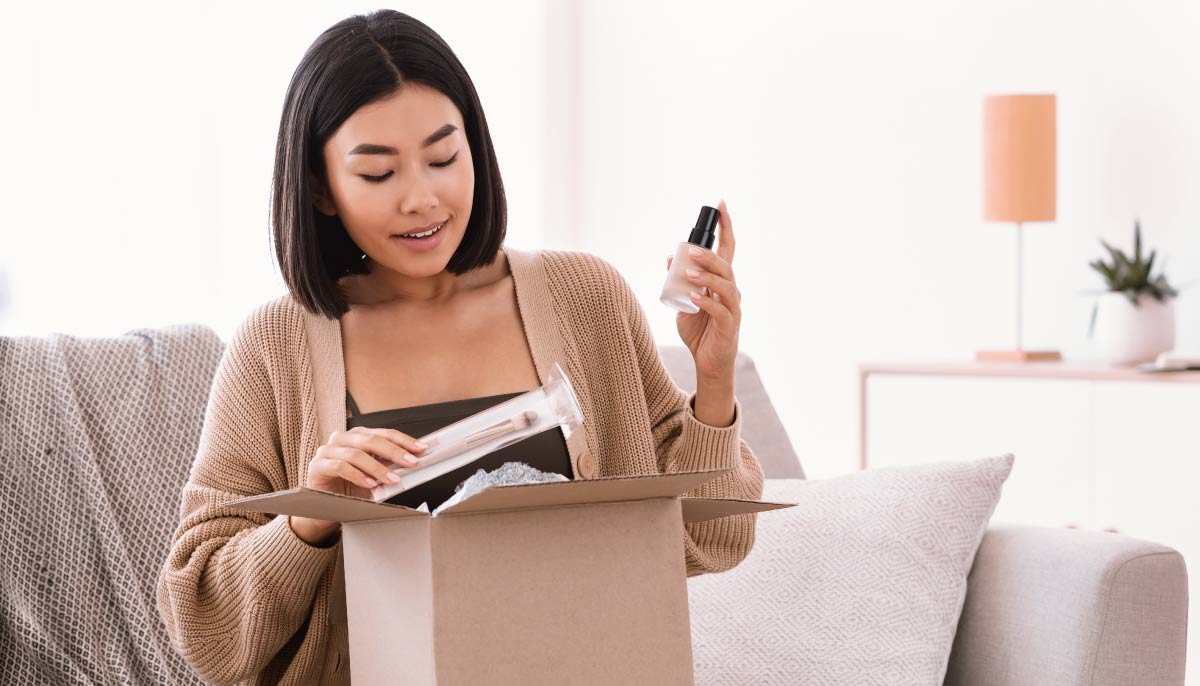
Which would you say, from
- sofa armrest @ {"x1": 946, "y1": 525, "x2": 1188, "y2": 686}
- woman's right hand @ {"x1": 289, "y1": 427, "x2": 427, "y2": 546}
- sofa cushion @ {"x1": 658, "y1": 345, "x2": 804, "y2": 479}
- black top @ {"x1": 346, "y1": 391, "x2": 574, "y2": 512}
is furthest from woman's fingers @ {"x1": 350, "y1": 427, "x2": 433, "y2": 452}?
sofa cushion @ {"x1": 658, "y1": 345, "x2": 804, "y2": 479}

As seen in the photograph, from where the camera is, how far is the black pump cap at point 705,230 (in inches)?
45.1

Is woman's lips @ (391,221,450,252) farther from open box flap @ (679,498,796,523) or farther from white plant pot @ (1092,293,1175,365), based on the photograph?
white plant pot @ (1092,293,1175,365)

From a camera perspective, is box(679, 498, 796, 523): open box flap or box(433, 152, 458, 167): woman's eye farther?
box(433, 152, 458, 167): woman's eye

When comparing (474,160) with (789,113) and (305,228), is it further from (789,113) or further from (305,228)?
(789,113)

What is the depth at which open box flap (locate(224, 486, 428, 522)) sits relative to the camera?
81cm

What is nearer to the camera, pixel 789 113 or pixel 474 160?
pixel 474 160

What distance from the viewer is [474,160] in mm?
1312

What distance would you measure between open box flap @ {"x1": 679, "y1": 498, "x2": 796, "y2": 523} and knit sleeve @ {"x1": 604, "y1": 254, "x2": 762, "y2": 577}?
115mm

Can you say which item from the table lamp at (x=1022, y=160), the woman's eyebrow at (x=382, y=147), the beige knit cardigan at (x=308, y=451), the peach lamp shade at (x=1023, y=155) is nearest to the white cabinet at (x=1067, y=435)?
the table lamp at (x=1022, y=160)

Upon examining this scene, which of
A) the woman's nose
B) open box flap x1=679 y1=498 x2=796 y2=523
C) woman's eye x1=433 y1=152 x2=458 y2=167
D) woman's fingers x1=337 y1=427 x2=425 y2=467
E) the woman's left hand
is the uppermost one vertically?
woman's eye x1=433 y1=152 x2=458 y2=167

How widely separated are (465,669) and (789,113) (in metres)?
3.17

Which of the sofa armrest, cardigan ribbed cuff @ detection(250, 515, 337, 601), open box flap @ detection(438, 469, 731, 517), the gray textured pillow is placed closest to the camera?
open box flap @ detection(438, 469, 731, 517)

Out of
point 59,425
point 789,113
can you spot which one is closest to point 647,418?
point 59,425

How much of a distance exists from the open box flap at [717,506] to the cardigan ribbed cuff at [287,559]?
0.34 meters
